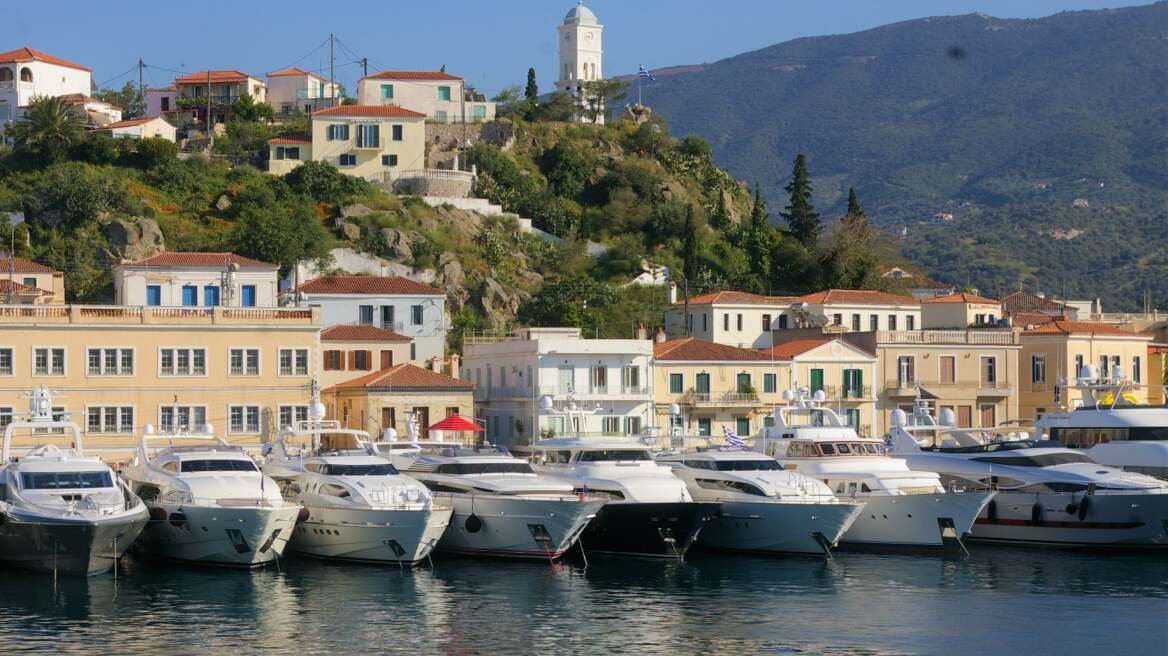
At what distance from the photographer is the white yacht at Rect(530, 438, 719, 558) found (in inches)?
2016

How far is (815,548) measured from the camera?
171ft

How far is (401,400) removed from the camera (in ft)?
232

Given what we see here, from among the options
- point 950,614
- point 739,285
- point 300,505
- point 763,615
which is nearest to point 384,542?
point 300,505

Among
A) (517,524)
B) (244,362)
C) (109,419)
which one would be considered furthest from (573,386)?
(517,524)

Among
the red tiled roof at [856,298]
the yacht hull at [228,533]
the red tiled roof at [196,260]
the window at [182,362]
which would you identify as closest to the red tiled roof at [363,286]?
the red tiled roof at [196,260]

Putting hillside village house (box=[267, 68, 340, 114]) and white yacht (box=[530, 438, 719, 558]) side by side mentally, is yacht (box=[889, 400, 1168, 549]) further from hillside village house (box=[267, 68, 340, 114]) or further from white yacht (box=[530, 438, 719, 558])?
hillside village house (box=[267, 68, 340, 114])

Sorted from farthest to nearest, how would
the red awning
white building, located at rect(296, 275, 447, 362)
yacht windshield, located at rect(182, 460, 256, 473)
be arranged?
1. white building, located at rect(296, 275, 447, 362)
2. the red awning
3. yacht windshield, located at rect(182, 460, 256, 473)

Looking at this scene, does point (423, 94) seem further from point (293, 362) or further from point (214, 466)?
point (214, 466)

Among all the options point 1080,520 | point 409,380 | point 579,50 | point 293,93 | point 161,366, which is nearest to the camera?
point 1080,520

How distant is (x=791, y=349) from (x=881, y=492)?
25.0m

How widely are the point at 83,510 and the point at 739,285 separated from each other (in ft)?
206

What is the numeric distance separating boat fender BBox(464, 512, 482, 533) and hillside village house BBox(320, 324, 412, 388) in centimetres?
2407

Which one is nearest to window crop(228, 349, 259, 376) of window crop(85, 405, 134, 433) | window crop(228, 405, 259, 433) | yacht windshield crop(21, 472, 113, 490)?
window crop(228, 405, 259, 433)

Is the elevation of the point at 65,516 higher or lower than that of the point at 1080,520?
higher
